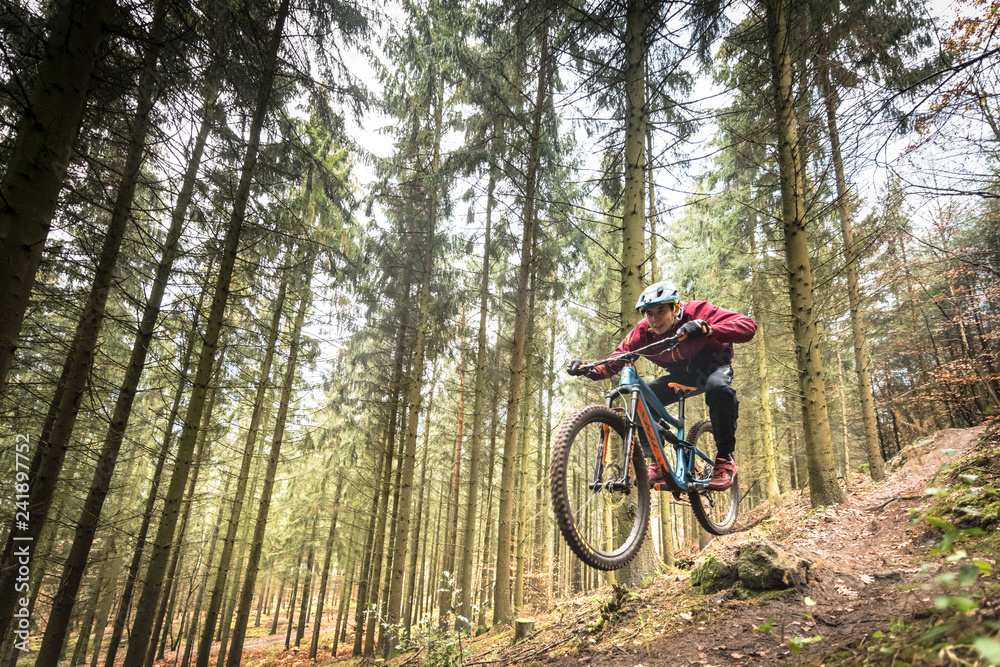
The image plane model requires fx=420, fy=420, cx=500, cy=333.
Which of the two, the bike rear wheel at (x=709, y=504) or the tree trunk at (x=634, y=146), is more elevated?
the tree trunk at (x=634, y=146)

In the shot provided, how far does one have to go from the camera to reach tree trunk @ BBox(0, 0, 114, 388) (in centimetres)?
298

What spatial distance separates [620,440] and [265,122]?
27.6ft

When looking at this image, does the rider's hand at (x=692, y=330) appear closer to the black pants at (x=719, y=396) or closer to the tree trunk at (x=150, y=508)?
the black pants at (x=719, y=396)

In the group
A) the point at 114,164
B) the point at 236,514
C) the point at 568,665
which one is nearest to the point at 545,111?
the point at 114,164

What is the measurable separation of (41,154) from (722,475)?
647cm

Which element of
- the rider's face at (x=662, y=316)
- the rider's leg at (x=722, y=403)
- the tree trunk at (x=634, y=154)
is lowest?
the rider's leg at (x=722, y=403)

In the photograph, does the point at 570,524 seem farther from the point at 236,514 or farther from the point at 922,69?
the point at 236,514

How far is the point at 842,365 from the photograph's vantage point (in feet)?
65.7

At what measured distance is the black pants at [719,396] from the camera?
4.01 meters

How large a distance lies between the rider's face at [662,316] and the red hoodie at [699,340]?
5 centimetres

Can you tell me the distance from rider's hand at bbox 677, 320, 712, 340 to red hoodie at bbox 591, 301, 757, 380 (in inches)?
8.1

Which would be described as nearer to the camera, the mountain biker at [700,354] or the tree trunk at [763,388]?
the mountain biker at [700,354]

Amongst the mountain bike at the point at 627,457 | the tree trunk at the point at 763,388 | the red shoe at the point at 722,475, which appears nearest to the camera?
the mountain bike at the point at 627,457

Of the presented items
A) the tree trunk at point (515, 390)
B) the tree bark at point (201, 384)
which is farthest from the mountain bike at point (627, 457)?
the tree bark at point (201, 384)
